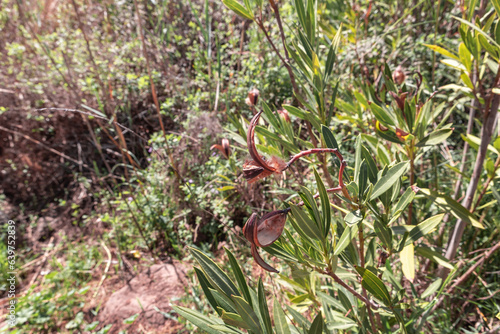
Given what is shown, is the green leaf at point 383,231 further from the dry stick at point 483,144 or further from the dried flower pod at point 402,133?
the dry stick at point 483,144

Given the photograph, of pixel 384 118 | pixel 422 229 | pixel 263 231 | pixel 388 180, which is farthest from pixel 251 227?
pixel 384 118

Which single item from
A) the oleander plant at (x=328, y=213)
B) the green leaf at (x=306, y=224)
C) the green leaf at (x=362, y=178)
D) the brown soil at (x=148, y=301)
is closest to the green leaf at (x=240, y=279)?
the oleander plant at (x=328, y=213)

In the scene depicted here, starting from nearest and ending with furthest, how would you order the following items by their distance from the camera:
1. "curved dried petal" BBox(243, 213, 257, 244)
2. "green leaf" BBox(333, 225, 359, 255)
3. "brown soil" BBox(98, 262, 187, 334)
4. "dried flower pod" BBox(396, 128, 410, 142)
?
A: "curved dried petal" BBox(243, 213, 257, 244) → "green leaf" BBox(333, 225, 359, 255) → "dried flower pod" BBox(396, 128, 410, 142) → "brown soil" BBox(98, 262, 187, 334)

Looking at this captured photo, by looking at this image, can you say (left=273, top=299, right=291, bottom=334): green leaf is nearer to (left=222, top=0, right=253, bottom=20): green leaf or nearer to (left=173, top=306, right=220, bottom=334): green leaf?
(left=173, top=306, right=220, bottom=334): green leaf

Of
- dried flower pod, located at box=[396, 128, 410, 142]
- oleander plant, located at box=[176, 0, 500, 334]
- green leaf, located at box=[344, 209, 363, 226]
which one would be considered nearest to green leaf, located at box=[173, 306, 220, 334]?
oleander plant, located at box=[176, 0, 500, 334]

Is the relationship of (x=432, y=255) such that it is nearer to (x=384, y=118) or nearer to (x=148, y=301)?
(x=384, y=118)
